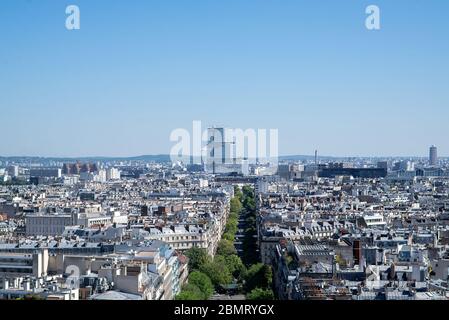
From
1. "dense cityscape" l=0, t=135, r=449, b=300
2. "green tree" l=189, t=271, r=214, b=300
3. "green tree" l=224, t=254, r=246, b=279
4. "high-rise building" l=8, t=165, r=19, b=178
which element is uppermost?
"high-rise building" l=8, t=165, r=19, b=178

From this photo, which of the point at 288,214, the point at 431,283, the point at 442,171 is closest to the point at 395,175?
the point at 442,171

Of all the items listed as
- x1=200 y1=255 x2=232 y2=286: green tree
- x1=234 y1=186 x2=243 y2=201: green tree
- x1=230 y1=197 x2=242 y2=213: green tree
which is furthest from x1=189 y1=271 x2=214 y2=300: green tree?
x1=234 y1=186 x2=243 y2=201: green tree

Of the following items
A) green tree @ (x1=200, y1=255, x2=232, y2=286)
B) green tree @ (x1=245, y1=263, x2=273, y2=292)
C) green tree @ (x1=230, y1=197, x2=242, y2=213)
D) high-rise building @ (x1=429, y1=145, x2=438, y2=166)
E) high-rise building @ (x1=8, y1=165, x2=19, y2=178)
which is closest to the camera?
green tree @ (x1=245, y1=263, x2=273, y2=292)

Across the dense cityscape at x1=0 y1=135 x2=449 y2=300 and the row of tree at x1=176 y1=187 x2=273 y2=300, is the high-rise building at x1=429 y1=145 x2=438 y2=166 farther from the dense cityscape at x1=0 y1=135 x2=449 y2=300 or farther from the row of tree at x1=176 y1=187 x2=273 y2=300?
the row of tree at x1=176 y1=187 x2=273 y2=300

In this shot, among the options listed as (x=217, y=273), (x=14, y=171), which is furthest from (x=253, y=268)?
(x=14, y=171)

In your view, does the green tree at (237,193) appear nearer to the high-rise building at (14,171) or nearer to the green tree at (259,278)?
the high-rise building at (14,171)
